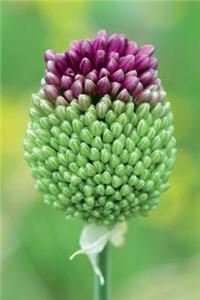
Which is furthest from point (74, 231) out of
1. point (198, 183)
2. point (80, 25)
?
point (80, 25)

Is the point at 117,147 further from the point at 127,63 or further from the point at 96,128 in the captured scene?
the point at 127,63

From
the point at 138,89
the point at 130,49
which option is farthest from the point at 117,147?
the point at 130,49

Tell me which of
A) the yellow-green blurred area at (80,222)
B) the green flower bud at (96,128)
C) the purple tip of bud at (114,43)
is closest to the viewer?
the green flower bud at (96,128)

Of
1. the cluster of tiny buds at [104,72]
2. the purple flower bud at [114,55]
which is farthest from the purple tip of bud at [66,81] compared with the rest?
the purple flower bud at [114,55]

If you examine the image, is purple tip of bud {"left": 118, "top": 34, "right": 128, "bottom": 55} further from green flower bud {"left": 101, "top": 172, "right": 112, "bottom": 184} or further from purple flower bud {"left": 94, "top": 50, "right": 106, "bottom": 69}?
green flower bud {"left": 101, "top": 172, "right": 112, "bottom": 184}

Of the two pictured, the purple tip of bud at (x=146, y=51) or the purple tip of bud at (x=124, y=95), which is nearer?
the purple tip of bud at (x=124, y=95)

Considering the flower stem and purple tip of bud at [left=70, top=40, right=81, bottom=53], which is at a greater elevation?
purple tip of bud at [left=70, top=40, right=81, bottom=53]

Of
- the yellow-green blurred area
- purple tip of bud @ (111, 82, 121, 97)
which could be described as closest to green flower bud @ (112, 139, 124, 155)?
purple tip of bud @ (111, 82, 121, 97)

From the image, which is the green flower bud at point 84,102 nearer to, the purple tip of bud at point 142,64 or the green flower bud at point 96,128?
the green flower bud at point 96,128
